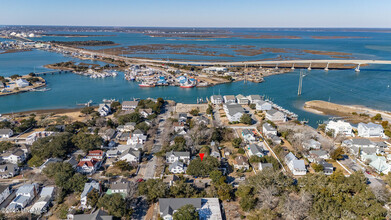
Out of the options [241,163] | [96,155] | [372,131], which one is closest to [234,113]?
[241,163]

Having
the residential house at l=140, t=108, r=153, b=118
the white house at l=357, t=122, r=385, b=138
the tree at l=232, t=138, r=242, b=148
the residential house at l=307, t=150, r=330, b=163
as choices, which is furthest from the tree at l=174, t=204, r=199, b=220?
the white house at l=357, t=122, r=385, b=138

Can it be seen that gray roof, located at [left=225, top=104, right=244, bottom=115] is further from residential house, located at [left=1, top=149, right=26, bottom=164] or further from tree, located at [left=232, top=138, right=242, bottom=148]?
residential house, located at [left=1, top=149, right=26, bottom=164]

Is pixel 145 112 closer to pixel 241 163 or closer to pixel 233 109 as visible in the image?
pixel 233 109

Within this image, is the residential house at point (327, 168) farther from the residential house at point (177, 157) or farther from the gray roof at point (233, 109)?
the gray roof at point (233, 109)

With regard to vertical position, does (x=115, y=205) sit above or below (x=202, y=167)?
below

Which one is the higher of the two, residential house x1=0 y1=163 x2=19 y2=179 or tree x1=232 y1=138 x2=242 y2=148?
tree x1=232 y1=138 x2=242 y2=148
